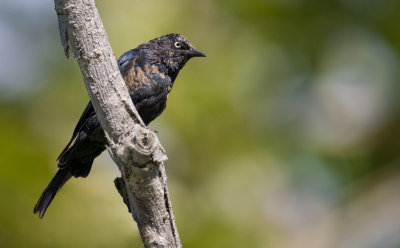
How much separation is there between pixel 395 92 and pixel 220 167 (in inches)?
98.1

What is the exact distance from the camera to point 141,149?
2.81m

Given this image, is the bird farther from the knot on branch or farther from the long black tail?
the knot on branch

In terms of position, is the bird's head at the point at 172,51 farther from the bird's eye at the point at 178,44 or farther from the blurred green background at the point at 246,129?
the blurred green background at the point at 246,129

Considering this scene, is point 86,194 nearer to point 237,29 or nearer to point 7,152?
point 7,152

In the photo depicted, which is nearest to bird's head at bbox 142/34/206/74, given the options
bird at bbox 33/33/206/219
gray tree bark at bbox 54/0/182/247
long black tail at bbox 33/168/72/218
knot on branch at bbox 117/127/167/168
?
bird at bbox 33/33/206/219

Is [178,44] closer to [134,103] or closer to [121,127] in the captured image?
[134,103]

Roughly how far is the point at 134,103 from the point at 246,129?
2382 mm

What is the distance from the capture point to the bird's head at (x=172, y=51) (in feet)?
15.1

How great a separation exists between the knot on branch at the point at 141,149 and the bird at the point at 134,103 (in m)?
1.28

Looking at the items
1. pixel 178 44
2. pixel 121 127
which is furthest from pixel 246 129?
pixel 121 127

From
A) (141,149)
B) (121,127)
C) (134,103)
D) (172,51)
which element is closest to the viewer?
(141,149)

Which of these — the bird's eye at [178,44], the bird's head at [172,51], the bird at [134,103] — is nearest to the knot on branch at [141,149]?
the bird at [134,103]

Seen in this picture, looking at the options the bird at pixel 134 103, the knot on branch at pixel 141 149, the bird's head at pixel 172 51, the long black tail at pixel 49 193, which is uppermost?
the bird's head at pixel 172 51

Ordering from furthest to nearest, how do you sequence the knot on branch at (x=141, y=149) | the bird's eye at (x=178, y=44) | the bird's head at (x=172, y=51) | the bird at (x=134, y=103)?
1. the bird's eye at (x=178, y=44)
2. the bird's head at (x=172, y=51)
3. the bird at (x=134, y=103)
4. the knot on branch at (x=141, y=149)
